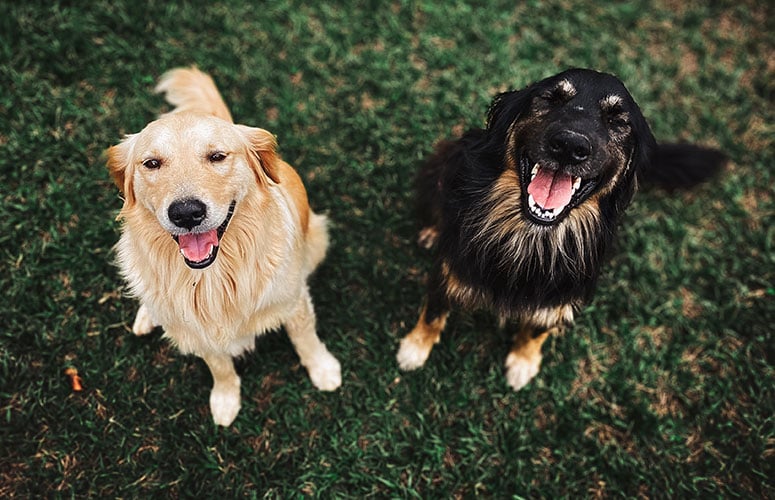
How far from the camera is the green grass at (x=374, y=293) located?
3.29 m

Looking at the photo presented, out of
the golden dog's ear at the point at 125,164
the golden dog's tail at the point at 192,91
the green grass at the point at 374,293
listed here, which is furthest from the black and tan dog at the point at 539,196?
the golden dog's ear at the point at 125,164

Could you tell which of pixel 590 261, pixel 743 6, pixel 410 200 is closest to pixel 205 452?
pixel 410 200

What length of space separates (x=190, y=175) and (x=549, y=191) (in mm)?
1580

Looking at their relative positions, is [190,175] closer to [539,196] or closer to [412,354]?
[539,196]

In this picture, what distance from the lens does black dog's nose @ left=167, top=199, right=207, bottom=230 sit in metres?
2.10

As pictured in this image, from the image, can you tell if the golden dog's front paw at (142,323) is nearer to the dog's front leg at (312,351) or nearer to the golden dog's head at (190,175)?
the dog's front leg at (312,351)

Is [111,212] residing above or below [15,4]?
below

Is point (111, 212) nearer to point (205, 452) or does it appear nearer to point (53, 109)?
point (53, 109)

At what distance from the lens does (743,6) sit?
5.19m

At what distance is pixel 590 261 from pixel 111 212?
3085mm

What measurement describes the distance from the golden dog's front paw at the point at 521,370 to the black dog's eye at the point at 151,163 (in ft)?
8.00

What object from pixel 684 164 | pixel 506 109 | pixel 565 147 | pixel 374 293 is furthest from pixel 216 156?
pixel 684 164

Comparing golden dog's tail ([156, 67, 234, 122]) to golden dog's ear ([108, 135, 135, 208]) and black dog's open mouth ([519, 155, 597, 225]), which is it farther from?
black dog's open mouth ([519, 155, 597, 225])

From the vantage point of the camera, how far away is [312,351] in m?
3.32
